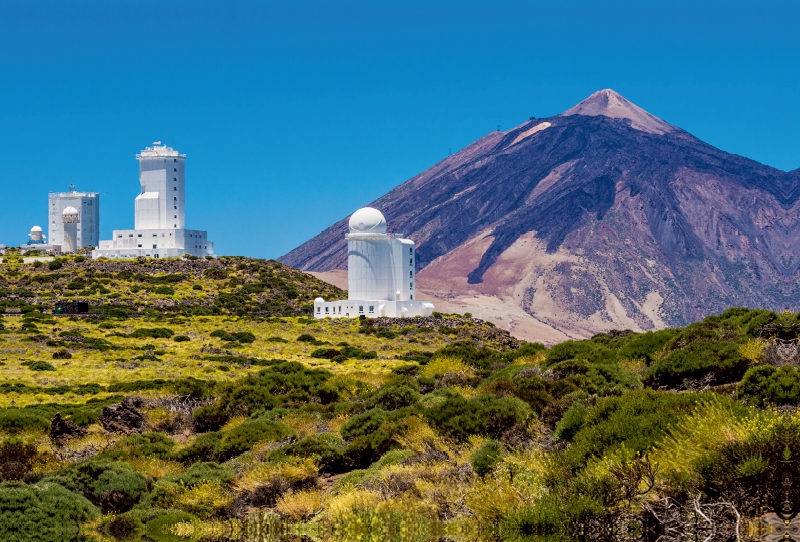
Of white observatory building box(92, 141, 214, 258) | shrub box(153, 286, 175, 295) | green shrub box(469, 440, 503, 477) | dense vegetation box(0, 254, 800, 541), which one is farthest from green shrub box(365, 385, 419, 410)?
white observatory building box(92, 141, 214, 258)

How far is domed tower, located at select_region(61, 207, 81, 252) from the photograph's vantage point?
80.2 m

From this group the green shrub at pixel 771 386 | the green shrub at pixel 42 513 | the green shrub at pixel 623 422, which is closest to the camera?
the green shrub at pixel 623 422

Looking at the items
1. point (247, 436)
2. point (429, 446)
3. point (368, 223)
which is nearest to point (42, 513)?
point (429, 446)

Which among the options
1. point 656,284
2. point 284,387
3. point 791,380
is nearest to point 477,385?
point 284,387

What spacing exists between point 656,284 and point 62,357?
146m

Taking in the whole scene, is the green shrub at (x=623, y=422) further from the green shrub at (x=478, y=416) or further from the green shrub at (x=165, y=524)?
the green shrub at (x=165, y=524)

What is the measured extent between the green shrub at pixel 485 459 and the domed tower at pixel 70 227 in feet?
237

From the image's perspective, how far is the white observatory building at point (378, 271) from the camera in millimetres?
59594

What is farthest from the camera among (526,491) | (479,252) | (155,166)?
(479,252)

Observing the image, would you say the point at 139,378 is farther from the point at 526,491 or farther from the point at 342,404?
the point at 526,491

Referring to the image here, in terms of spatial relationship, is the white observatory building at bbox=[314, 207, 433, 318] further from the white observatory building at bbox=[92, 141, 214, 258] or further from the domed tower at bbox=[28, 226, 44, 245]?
the domed tower at bbox=[28, 226, 44, 245]

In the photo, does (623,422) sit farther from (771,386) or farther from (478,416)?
(478,416)

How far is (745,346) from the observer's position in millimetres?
17797

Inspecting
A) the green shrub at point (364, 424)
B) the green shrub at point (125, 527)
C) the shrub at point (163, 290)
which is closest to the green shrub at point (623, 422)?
the green shrub at point (364, 424)
